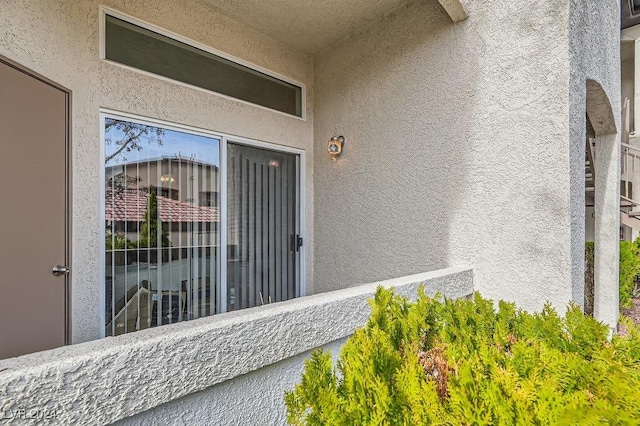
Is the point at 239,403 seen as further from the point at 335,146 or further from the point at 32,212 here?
the point at 335,146

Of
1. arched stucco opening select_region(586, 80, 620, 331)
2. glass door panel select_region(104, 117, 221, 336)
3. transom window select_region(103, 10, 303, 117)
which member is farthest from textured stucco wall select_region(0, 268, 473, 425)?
arched stucco opening select_region(586, 80, 620, 331)

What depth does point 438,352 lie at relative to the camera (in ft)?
6.48

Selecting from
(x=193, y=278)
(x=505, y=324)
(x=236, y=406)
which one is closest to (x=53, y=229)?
(x=193, y=278)

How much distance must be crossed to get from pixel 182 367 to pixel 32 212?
9.33 ft

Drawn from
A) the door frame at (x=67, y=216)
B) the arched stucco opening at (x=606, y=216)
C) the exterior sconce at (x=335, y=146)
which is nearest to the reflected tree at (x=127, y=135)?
the door frame at (x=67, y=216)

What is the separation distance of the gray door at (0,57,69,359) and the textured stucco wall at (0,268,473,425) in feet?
7.33

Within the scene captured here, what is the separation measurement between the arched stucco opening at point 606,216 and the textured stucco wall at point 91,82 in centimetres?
646

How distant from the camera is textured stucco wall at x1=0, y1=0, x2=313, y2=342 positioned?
3.62 m

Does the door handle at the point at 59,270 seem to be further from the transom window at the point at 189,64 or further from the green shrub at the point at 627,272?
the green shrub at the point at 627,272

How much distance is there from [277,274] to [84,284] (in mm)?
3157

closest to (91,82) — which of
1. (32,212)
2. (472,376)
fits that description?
(32,212)

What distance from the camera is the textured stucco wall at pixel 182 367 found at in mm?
1592

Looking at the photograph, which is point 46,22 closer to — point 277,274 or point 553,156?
point 277,274

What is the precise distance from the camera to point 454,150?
→ 4.84 m
